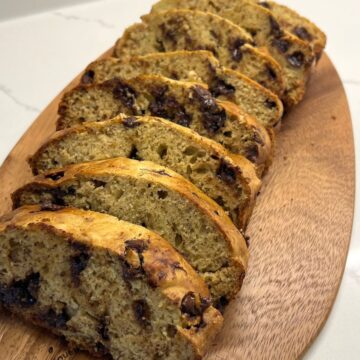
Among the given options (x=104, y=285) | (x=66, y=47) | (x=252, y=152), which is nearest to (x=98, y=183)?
(x=104, y=285)

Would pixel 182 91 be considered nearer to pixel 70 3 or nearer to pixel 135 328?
pixel 135 328

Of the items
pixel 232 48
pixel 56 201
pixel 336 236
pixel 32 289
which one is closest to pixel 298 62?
pixel 232 48

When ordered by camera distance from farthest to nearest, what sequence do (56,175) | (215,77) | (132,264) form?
(215,77) → (56,175) → (132,264)

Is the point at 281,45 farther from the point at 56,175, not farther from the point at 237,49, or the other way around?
the point at 56,175

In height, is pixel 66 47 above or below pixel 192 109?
below

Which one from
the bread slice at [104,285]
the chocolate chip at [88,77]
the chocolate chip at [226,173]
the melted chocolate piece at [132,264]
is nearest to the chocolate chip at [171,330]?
the bread slice at [104,285]

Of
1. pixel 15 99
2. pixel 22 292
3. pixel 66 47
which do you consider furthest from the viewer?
pixel 66 47

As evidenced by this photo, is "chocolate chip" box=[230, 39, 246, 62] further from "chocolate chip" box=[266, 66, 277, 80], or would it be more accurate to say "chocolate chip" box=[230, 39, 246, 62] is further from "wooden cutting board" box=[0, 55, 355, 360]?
"wooden cutting board" box=[0, 55, 355, 360]

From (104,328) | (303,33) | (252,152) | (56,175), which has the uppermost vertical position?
(303,33)
